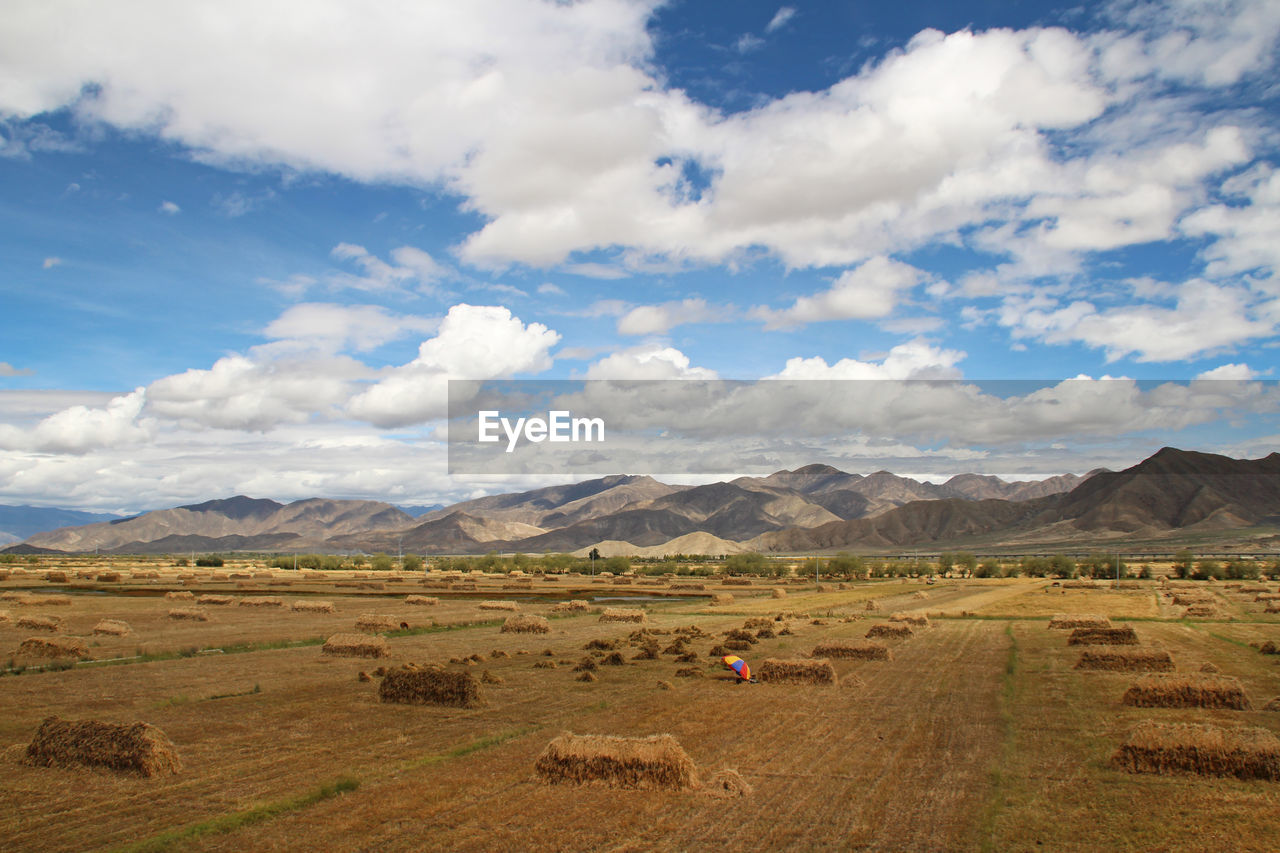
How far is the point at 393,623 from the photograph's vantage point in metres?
42.9

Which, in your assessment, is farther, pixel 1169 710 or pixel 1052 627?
pixel 1052 627

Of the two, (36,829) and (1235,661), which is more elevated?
(36,829)

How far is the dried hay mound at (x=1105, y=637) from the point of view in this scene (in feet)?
114

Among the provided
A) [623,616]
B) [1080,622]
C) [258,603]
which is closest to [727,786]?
[1080,622]

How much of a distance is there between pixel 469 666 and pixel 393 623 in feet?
53.1

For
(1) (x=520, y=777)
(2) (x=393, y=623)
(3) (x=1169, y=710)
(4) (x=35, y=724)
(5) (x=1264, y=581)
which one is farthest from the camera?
(5) (x=1264, y=581)

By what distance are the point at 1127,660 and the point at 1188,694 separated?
24.9ft

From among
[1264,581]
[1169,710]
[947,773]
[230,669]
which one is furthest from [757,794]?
[1264,581]

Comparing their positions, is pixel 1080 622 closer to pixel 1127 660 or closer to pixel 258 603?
pixel 1127 660

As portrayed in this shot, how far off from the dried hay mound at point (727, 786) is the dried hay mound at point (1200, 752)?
7237 millimetres

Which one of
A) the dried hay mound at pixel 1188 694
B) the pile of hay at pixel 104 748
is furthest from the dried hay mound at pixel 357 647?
the dried hay mound at pixel 1188 694

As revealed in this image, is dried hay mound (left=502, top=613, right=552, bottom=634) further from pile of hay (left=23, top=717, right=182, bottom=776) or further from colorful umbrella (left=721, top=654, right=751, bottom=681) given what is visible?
pile of hay (left=23, top=717, right=182, bottom=776)

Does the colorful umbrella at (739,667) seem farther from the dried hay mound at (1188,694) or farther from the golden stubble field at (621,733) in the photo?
the dried hay mound at (1188,694)

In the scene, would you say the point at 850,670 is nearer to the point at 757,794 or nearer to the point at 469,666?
the point at 469,666
